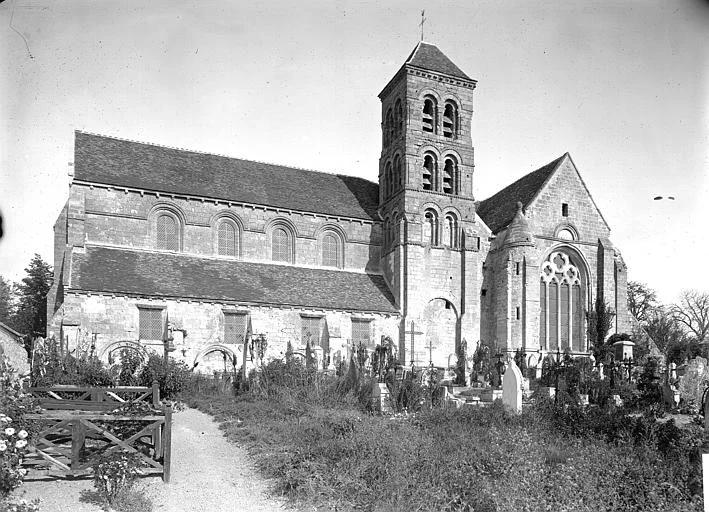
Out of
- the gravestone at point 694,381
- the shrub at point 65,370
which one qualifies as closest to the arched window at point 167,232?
the shrub at point 65,370

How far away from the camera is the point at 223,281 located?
29234mm

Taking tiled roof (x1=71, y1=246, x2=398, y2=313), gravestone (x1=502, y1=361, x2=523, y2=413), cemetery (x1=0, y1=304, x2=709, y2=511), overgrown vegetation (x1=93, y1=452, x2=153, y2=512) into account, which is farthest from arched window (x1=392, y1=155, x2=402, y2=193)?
overgrown vegetation (x1=93, y1=452, x2=153, y2=512)

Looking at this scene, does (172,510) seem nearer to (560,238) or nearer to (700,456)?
(700,456)

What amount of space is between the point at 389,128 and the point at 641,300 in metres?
34.6

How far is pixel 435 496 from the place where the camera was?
966 cm

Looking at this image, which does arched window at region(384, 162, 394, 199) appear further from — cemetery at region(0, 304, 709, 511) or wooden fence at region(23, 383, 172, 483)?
wooden fence at region(23, 383, 172, 483)

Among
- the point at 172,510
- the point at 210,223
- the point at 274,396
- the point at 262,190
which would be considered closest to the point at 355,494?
the point at 172,510

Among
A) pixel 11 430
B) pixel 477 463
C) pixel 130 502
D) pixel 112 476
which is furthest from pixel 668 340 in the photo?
pixel 11 430

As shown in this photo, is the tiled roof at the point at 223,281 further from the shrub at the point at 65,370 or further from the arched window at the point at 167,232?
the shrub at the point at 65,370

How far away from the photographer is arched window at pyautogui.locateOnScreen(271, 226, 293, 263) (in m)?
32.7

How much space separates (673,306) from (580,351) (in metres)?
26.1

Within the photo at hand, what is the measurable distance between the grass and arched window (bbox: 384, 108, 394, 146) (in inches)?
956

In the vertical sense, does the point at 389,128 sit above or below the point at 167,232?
above

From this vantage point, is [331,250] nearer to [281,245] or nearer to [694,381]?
[281,245]
